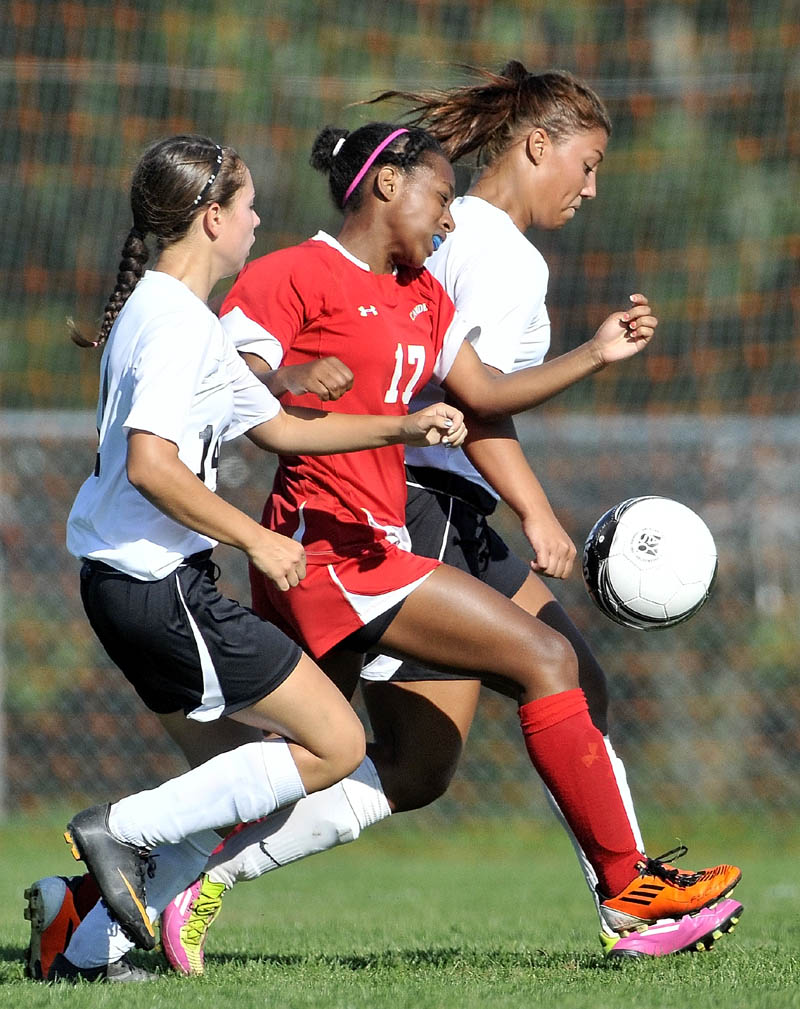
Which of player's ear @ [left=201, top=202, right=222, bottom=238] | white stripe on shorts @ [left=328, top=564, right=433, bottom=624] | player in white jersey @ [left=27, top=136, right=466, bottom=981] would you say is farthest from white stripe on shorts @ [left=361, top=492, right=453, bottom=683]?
player's ear @ [left=201, top=202, right=222, bottom=238]

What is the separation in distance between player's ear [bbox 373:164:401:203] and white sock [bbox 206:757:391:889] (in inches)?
60.0

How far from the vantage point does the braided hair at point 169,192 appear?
3.70 metres

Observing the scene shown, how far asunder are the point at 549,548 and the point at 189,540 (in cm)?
95

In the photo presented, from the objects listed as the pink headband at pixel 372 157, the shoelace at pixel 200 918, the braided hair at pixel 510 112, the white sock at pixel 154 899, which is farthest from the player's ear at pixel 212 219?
the shoelace at pixel 200 918

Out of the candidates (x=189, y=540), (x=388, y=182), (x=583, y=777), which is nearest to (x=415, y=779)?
(x=583, y=777)

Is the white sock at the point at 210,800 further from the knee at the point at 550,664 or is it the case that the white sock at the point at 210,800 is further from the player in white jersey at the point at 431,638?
the knee at the point at 550,664

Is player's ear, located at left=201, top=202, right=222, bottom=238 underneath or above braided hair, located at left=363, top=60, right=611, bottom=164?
underneath

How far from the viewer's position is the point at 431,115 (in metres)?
4.70

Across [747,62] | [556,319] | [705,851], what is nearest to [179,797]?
[705,851]

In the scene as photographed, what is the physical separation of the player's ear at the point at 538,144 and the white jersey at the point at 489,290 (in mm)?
199

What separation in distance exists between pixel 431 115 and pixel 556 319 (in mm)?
5696

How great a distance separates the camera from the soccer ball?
4.14 metres

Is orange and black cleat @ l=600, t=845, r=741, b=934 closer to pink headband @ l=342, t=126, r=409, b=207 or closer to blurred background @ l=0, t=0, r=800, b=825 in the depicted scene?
pink headband @ l=342, t=126, r=409, b=207

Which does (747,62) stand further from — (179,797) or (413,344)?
(179,797)
